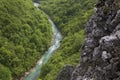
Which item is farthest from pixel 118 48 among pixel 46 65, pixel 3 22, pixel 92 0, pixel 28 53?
pixel 92 0

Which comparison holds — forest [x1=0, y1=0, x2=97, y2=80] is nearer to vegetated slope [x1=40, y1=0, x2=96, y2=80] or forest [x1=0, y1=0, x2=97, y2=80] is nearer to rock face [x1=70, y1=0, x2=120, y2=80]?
vegetated slope [x1=40, y1=0, x2=96, y2=80]

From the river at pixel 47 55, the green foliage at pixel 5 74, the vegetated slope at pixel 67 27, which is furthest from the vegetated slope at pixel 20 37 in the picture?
the vegetated slope at pixel 67 27

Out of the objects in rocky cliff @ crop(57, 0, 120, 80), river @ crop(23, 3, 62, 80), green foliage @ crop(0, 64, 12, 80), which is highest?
rocky cliff @ crop(57, 0, 120, 80)

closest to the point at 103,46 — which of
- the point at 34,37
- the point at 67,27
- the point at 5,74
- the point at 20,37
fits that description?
the point at 5,74

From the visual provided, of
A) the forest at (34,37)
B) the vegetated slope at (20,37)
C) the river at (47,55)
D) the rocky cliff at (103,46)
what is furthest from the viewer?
the vegetated slope at (20,37)

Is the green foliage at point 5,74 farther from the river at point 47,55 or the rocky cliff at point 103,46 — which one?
the rocky cliff at point 103,46

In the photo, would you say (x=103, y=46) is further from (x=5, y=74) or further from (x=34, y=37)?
(x=34, y=37)

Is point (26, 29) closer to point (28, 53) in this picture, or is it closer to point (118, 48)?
point (28, 53)

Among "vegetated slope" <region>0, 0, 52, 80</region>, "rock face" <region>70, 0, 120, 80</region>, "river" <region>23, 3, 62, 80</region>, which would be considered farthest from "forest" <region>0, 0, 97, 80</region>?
"rock face" <region>70, 0, 120, 80</region>
